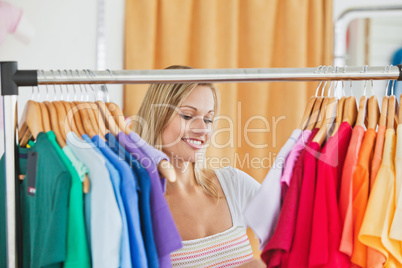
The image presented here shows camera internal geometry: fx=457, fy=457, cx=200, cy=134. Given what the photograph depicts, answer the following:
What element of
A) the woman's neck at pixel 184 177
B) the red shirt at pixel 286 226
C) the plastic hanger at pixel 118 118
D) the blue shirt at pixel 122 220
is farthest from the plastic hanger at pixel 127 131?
the woman's neck at pixel 184 177

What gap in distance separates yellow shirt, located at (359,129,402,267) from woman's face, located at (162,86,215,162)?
78cm

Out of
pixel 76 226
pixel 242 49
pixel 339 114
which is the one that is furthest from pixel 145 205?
pixel 242 49

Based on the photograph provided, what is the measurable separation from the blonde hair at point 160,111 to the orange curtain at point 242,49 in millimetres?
706

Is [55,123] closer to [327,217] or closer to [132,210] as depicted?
[132,210]

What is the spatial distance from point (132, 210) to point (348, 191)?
502 mm

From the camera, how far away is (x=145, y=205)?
43.3 inches

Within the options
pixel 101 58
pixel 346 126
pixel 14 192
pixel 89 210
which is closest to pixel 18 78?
pixel 14 192

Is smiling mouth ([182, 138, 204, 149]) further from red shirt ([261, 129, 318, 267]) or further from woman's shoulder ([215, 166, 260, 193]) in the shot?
red shirt ([261, 129, 318, 267])

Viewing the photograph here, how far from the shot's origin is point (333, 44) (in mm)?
2553

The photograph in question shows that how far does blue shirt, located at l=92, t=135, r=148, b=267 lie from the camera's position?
3.48ft

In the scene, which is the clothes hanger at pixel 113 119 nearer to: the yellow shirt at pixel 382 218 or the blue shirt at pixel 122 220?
the blue shirt at pixel 122 220

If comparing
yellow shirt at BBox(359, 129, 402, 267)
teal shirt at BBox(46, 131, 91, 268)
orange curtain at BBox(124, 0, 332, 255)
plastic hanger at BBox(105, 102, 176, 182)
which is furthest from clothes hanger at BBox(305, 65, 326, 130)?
orange curtain at BBox(124, 0, 332, 255)

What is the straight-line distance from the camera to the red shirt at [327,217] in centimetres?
101

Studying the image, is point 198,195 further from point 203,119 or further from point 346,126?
point 346,126
